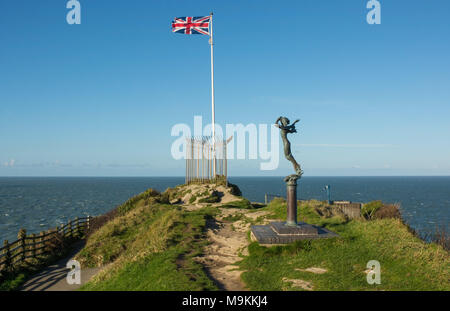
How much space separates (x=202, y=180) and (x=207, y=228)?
1198 centimetres

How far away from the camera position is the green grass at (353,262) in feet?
23.4

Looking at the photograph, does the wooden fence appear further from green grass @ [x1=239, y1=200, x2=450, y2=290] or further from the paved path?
green grass @ [x1=239, y1=200, x2=450, y2=290]

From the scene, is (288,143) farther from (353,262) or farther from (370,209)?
(370,209)

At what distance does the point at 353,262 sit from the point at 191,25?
2434cm

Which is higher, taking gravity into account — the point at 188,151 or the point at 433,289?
the point at 188,151

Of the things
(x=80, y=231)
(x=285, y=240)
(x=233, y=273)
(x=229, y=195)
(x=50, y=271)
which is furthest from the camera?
(x=229, y=195)

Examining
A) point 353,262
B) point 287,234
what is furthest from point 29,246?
point 353,262

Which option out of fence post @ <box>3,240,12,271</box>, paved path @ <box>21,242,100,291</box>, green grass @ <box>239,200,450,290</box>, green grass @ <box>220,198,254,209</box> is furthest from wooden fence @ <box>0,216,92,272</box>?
green grass @ <box>239,200,450,290</box>

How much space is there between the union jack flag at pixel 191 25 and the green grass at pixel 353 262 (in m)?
22.0

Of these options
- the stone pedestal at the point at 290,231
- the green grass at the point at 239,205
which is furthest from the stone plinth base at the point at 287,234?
the green grass at the point at 239,205

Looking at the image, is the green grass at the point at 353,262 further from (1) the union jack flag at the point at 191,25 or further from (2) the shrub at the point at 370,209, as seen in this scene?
(1) the union jack flag at the point at 191,25
